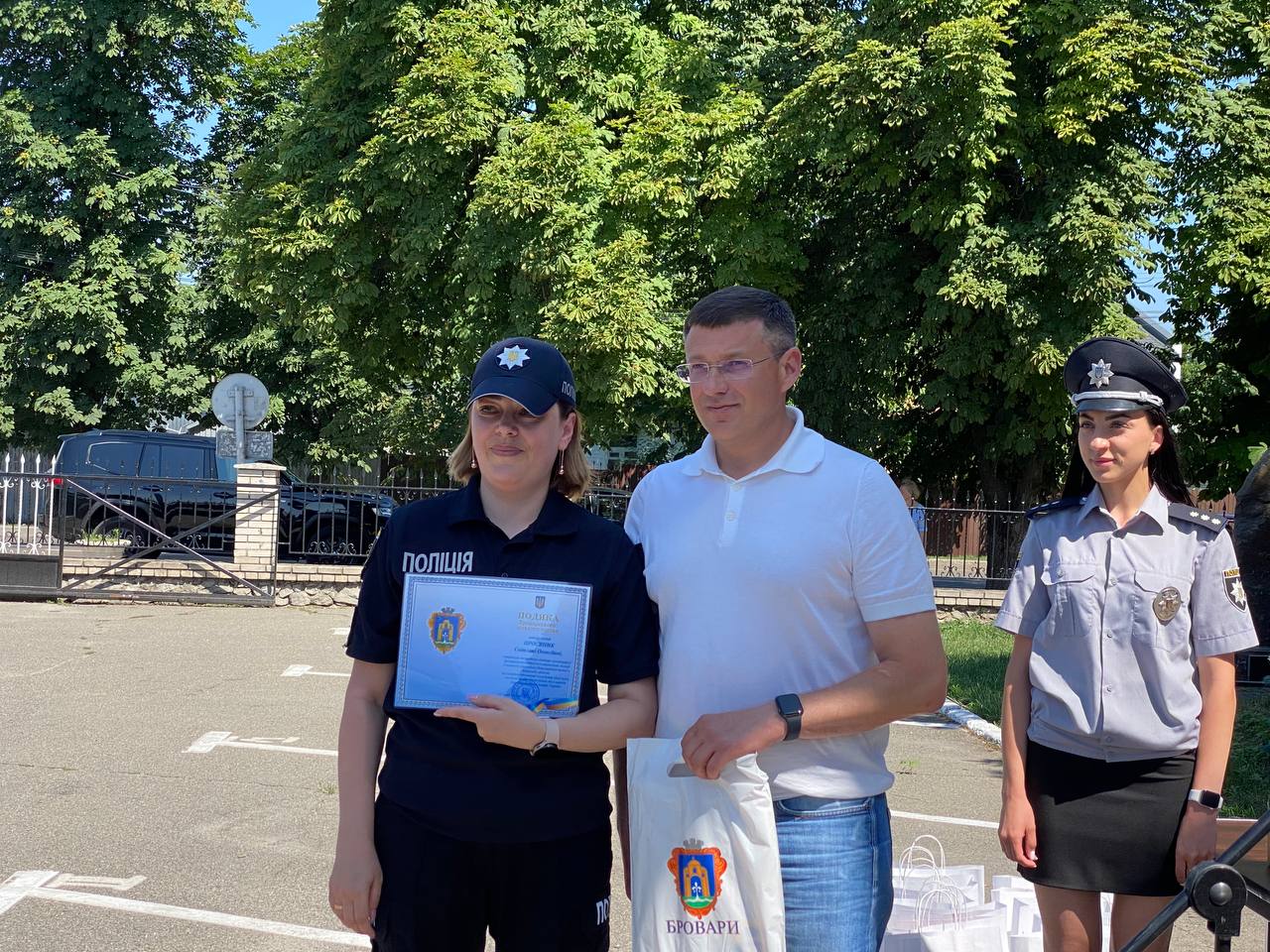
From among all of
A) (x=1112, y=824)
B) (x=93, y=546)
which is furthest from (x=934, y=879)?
(x=93, y=546)

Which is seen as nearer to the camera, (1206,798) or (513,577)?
(513,577)

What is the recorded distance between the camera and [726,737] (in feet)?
7.29

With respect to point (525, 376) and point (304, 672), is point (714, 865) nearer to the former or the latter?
point (525, 376)

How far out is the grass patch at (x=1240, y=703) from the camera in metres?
6.40

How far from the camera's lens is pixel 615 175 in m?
20.8

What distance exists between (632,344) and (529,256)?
2.21m

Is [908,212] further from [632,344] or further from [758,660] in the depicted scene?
[758,660]

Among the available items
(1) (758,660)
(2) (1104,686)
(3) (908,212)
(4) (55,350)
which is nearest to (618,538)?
(1) (758,660)

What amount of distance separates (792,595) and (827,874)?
1.80 ft

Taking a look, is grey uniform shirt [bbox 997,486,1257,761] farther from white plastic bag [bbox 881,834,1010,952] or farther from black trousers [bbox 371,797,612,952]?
black trousers [bbox 371,797,612,952]

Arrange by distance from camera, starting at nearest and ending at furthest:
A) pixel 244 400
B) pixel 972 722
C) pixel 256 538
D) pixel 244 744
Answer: pixel 244 744 < pixel 972 722 < pixel 256 538 < pixel 244 400

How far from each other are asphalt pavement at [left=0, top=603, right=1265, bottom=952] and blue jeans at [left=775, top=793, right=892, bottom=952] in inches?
94.6

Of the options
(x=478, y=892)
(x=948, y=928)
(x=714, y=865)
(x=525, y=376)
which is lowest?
(x=948, y=928)

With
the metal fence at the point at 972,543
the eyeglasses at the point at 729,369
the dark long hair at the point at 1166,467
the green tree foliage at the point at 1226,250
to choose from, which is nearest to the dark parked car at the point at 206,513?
the metal fence at the point at 972,543
